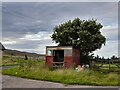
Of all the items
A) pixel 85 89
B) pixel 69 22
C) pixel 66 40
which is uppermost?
pixel 69 22

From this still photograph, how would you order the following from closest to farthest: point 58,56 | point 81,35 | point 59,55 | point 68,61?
point 68,61 < point 58,56 < point 59,55 < point 81,35

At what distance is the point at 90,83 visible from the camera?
14.6 m

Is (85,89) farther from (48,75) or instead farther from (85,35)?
(85,35)

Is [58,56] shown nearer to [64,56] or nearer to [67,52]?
[64,56]

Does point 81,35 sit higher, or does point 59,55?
point 81,35

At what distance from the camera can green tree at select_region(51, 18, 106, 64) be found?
1512 inches

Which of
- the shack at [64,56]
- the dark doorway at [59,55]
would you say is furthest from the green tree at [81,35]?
the shack at [64,56]

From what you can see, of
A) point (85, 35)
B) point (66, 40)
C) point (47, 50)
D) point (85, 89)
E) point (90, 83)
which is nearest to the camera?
point (85, 89)

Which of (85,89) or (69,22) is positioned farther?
(69,22)

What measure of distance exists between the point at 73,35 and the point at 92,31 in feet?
9.94

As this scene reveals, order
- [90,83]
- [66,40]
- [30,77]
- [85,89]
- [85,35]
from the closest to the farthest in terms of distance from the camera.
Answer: [85,89]
[90,83]
[30,77]
[85,35]
[66,40]

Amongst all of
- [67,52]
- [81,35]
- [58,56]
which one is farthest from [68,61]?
[81,35]

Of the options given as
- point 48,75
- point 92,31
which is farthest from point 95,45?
point 48,75

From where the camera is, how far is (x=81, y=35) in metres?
38.3
